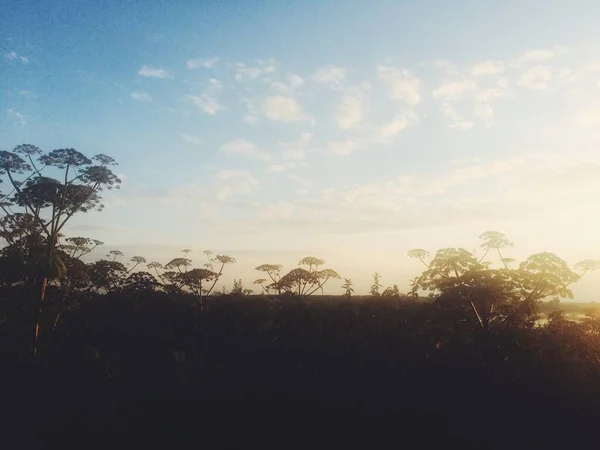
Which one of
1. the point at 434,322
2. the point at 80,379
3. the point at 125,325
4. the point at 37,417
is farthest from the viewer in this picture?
the point at 125,325

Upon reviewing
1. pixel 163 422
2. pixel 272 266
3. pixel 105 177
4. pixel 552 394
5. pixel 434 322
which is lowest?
pixel 163 422

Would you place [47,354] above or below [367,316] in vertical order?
below

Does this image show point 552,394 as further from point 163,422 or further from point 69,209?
point 69,209

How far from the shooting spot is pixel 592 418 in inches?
510

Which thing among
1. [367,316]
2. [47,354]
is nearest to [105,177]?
[47,354]

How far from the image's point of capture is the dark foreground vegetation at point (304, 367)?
41.2 feet

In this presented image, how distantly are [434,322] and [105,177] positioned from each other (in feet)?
71.1

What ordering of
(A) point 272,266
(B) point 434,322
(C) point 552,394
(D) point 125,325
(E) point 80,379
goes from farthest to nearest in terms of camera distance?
(A) point 272,266 < (D) point 125,325 < (B) point 434,322 < (E) point 80,379 < (C) point 552,394

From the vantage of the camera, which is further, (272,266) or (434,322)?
(272,266)

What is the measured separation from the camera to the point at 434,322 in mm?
18625

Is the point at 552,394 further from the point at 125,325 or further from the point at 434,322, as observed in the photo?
the point at 125,325

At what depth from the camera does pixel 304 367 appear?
16500 millimetres

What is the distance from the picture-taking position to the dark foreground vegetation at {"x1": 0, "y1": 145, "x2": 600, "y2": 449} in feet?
41.2

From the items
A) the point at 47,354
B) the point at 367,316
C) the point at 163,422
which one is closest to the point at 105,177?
the point at 47,354
